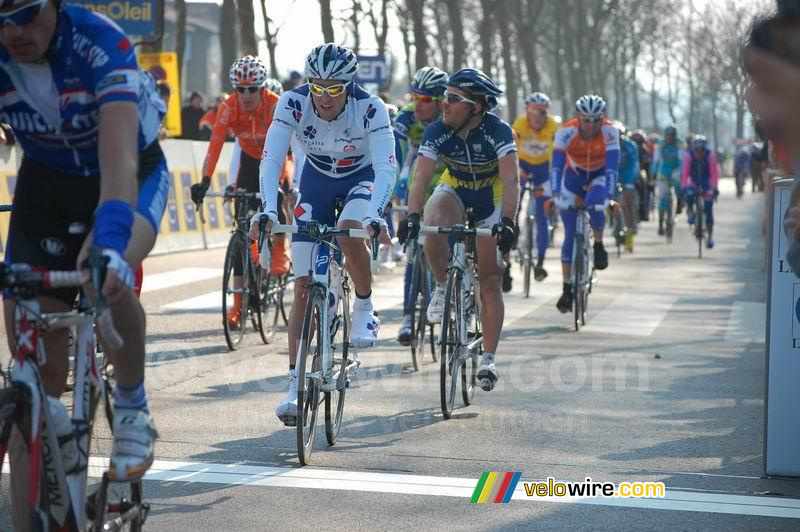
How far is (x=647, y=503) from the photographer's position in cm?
606

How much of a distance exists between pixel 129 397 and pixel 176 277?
Result: 11.7m

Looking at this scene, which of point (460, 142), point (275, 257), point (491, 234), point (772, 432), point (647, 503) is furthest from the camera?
point (275, 257)

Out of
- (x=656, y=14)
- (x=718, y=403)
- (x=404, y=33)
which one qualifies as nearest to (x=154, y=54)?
(x=718, y=403)

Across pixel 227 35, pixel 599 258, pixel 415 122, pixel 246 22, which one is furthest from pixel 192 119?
pixel 415 122

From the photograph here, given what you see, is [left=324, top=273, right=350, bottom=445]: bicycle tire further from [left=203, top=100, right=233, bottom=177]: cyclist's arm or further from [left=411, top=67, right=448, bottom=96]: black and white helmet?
[left=411, top=67, right=448, bottom=96]: black and white helmet

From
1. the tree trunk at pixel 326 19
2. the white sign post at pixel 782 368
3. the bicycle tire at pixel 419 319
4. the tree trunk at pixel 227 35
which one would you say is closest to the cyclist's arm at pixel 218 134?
the bicycle tire at pixel 419 319

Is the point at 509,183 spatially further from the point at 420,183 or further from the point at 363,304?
the point at 363,304

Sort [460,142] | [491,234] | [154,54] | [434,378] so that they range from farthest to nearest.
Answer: [154,54]
[434,378]
[460,142]
[491,234]

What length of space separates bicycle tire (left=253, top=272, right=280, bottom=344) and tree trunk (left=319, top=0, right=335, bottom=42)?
1915 cm

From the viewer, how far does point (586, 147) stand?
1391cm

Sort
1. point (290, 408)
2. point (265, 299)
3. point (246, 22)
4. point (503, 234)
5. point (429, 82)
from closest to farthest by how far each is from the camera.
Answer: point (290, 408) → point (503, 234) → point (429, 82) → point (265, 299) → point (246, 22)

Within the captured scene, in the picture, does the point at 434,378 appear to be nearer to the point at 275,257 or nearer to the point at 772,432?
the point at 275,257

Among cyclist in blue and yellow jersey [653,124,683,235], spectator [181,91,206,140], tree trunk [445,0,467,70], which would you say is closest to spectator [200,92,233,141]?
spectator [181,91,206,140]

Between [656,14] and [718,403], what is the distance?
64.7m
